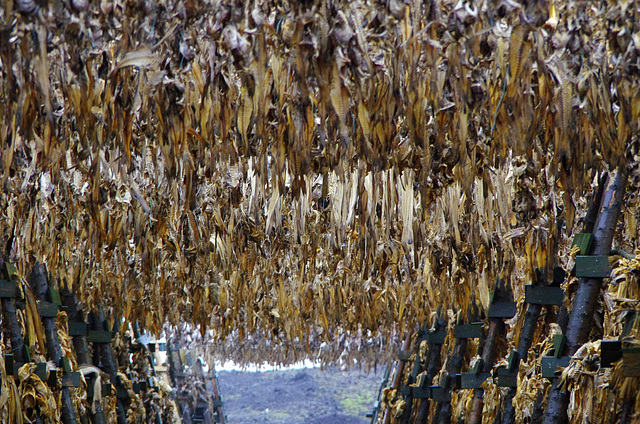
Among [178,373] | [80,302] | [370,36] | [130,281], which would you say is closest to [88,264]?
[130,281]

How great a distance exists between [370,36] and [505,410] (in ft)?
15.0

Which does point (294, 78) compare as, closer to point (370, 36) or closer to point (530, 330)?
point (370, 36)

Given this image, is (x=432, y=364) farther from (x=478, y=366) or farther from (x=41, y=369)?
(x=41, y=369)

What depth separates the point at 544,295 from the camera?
240 inches

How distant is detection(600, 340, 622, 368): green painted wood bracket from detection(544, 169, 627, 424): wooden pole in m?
0.70

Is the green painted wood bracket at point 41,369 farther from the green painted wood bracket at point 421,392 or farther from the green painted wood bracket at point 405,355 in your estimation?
the green painted wood bracket at point 405,355

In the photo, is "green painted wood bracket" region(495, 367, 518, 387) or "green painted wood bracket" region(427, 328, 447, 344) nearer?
"green painted wood bracket" region(495, 367, 518, 387)

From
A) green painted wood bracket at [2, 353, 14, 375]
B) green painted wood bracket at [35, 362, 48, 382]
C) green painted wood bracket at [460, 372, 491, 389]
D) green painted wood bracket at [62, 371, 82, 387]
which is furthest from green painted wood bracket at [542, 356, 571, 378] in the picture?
green painted wood bracket at [62, 371, 82, 387]

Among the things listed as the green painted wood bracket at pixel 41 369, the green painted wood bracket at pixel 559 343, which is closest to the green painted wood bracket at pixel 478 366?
the green painted wood bracket at pixel 559 343

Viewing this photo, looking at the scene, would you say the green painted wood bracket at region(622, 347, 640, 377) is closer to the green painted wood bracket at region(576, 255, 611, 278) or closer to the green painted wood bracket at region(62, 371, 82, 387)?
the green painted wood bracket at region(576, 255, 611, 278)

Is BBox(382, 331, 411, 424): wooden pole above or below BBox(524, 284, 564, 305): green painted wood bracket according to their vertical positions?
below

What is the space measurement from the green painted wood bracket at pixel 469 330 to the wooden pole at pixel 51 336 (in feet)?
14.1

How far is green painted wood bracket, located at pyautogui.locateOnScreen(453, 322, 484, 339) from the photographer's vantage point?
9508mm

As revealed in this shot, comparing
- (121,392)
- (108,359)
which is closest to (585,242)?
(108,359)
